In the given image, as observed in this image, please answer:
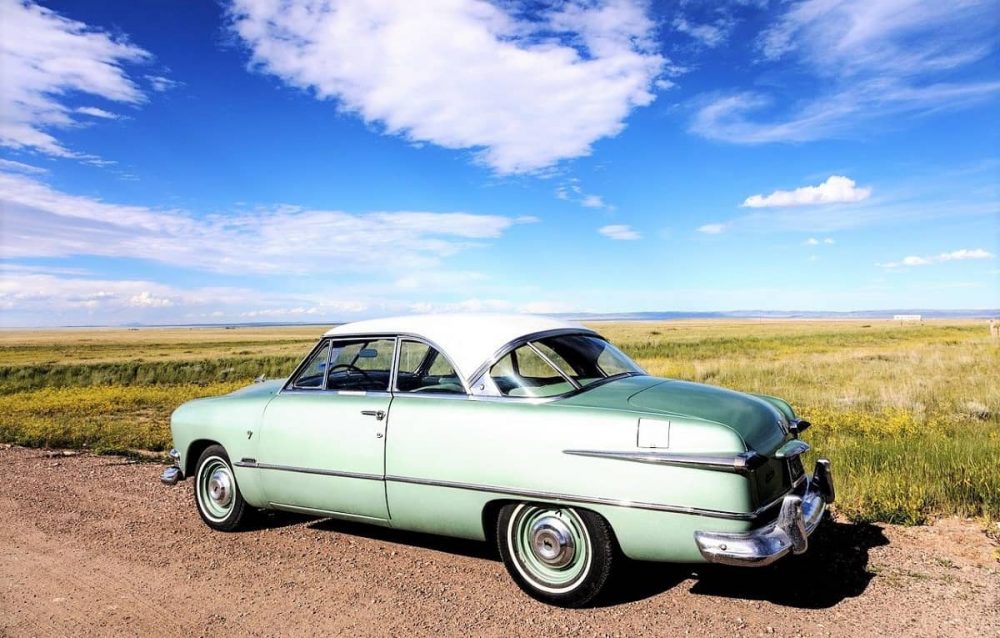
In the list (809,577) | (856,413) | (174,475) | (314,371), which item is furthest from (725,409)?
(856,413)

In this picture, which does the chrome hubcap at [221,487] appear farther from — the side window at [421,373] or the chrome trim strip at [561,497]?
the side window at [421,373]

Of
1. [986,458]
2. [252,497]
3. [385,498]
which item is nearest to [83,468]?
[252,497]

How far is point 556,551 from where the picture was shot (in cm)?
377

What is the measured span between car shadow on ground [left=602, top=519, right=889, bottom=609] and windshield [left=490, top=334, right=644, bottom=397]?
127 centimetres

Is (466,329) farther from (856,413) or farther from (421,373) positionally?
(856,413)

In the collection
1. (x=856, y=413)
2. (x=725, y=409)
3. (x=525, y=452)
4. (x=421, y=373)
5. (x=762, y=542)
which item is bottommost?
(x=856, y=413)

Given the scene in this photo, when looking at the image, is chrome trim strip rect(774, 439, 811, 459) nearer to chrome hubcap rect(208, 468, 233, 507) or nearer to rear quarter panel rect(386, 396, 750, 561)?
rear quarter panel rect(386, 396, 750, 561)

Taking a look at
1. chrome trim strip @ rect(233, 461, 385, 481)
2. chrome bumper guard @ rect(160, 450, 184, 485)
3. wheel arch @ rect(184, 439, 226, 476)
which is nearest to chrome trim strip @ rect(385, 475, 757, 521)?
chrome trim strip @ rect(233, 461, 385, 481)

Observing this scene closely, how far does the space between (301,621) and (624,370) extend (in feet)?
8.61

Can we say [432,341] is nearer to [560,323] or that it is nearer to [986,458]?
[560,323]

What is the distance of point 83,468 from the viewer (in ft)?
25.6

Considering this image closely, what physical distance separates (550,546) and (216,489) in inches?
122

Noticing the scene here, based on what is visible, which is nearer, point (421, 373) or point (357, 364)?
point (421, 373)

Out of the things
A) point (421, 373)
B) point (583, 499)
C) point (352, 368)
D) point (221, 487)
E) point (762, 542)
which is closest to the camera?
point (762, 542)
